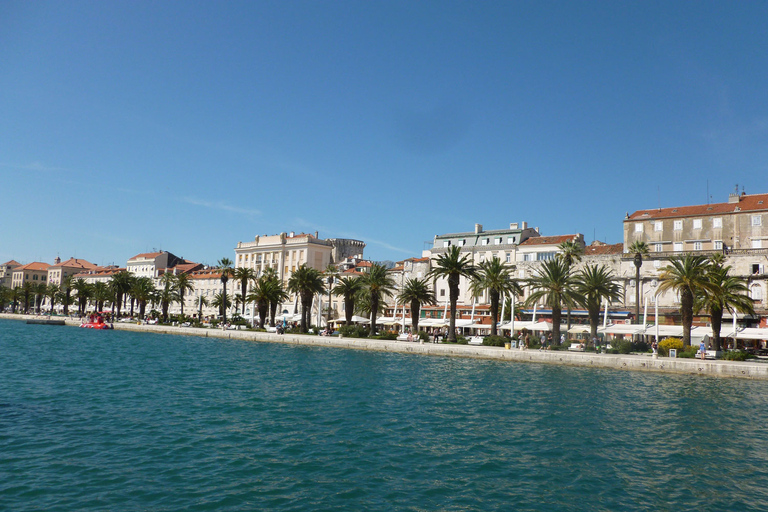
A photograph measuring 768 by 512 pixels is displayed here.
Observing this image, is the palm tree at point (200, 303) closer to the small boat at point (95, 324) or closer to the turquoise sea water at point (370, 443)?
the small boat at point (95, 324)

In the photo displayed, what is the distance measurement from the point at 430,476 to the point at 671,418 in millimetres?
13630

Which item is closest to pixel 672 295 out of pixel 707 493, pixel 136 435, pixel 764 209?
pixel 764 209

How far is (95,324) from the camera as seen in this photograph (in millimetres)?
90062

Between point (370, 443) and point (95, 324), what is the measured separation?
85735 mm

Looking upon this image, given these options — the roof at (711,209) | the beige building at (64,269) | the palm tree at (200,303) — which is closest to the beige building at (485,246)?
the roof at (711,209)

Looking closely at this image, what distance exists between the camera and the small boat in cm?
8956

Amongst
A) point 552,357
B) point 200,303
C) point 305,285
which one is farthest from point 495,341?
point 200,303

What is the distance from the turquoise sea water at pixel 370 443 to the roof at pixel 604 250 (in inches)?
1833

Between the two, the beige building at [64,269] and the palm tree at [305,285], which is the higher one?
the beige building at [64,269]

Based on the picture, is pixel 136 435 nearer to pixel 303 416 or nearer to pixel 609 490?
pixel 303 416

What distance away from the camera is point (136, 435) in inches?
706

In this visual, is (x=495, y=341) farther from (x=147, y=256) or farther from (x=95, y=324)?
(x=147, y=256)

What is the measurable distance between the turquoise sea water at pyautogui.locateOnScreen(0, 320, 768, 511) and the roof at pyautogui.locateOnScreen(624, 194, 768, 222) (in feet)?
154

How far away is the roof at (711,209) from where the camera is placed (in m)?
70.6
